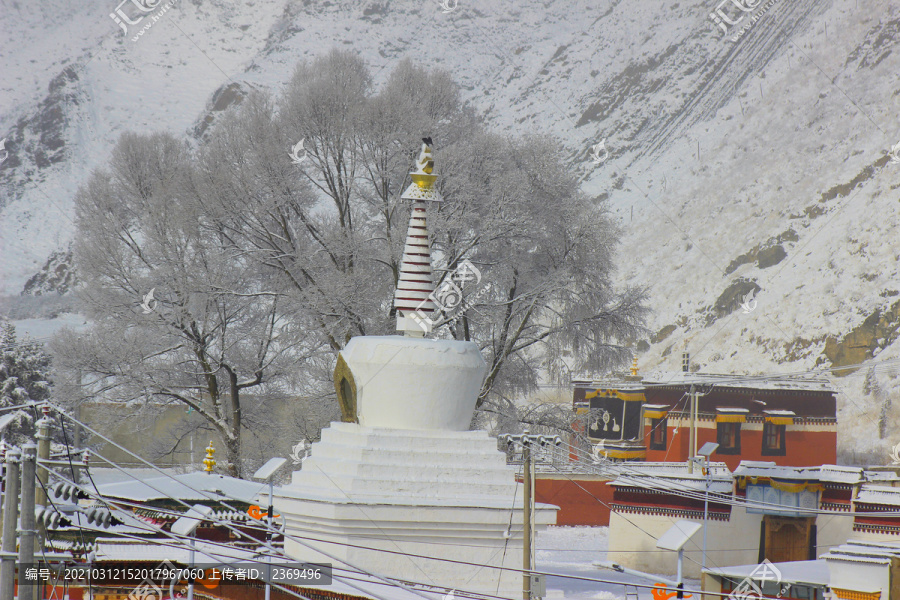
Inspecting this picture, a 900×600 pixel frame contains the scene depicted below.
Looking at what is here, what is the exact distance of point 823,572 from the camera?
530 inches

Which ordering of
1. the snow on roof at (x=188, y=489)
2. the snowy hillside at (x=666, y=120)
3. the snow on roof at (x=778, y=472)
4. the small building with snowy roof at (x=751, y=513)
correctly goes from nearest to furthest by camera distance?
the snow on roof at (x=188, y=489)
the small building with snowy roof at (x=751, y=513)
the snow on roof at (x=778, y=472)
the snowy hillside at (x=666, y=120)

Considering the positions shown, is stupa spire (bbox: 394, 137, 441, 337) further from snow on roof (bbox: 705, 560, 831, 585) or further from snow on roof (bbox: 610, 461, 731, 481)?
snow on roof (bbox: 610, 461, 731, 481)

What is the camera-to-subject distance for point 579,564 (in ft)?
61.4

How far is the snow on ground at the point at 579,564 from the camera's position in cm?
1481

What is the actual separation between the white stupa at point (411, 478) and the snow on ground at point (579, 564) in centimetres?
139

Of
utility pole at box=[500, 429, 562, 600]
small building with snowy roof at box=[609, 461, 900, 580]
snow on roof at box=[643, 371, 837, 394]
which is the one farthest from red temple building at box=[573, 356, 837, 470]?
utility pole at box=[500, 429, 562, 600]

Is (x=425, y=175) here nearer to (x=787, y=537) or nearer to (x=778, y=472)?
(x=778, y=472)

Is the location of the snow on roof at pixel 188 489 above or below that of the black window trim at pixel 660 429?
below

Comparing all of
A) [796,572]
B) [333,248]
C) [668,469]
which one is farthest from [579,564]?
[333,248]

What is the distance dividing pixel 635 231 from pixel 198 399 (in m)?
53.2

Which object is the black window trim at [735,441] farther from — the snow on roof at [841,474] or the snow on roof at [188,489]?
the snow on roof at [188,489]

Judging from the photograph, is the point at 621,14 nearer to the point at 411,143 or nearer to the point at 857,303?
the point at 857,303

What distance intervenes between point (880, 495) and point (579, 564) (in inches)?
210

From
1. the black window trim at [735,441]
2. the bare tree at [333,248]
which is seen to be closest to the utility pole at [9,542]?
the bare tree at [333,248]
